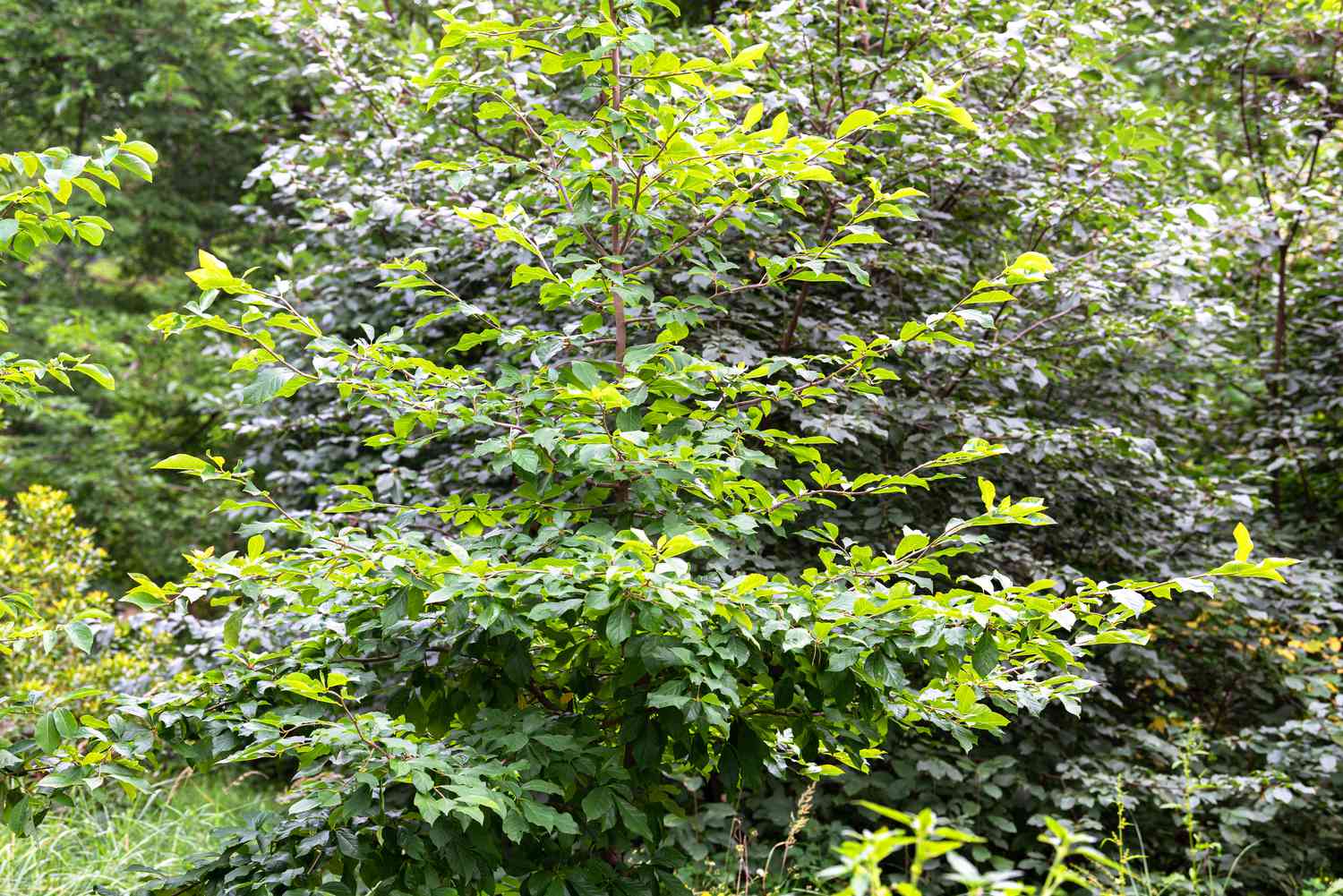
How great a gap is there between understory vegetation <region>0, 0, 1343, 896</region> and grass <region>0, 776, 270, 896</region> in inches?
1.5

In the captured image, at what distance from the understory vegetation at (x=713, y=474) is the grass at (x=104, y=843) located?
4cm

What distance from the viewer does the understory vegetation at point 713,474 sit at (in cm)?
214

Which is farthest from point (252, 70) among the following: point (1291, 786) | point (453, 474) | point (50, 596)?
point (1291, 786)

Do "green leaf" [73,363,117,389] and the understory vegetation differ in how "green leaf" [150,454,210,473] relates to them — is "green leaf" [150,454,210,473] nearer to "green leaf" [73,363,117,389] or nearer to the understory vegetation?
the understory vegetation

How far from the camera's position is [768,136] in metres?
2.19

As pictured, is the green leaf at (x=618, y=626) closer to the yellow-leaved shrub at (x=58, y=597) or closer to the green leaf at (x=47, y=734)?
the green leaf at (x=47, y=734)

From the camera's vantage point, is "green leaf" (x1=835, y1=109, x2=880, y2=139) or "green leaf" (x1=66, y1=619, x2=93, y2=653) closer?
"green leaf" (x1=66, y1=619, x2=93, y2=653)

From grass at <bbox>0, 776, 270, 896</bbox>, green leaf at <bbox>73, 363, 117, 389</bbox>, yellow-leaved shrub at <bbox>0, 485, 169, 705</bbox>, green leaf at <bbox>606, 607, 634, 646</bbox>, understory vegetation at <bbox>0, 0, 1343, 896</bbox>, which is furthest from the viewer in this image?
yellow-leaved shrub at <bbox>0, 485, 169, 705</bbox>

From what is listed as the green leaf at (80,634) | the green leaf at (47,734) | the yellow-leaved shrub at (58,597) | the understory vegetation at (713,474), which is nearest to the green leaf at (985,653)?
the understory vegetation at (713,474)

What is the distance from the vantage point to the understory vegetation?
7.02ft

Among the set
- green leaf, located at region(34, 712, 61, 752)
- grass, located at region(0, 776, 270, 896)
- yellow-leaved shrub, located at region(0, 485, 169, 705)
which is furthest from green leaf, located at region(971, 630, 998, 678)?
yellow-leaved shrub, located at region(0, 485, 169, 705)

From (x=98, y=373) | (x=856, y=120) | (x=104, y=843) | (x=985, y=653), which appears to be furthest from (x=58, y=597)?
(x=985, y=653)

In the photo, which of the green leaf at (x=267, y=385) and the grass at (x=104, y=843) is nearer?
the green leaf at (x=267, y=385)

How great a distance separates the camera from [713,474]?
233 cm
